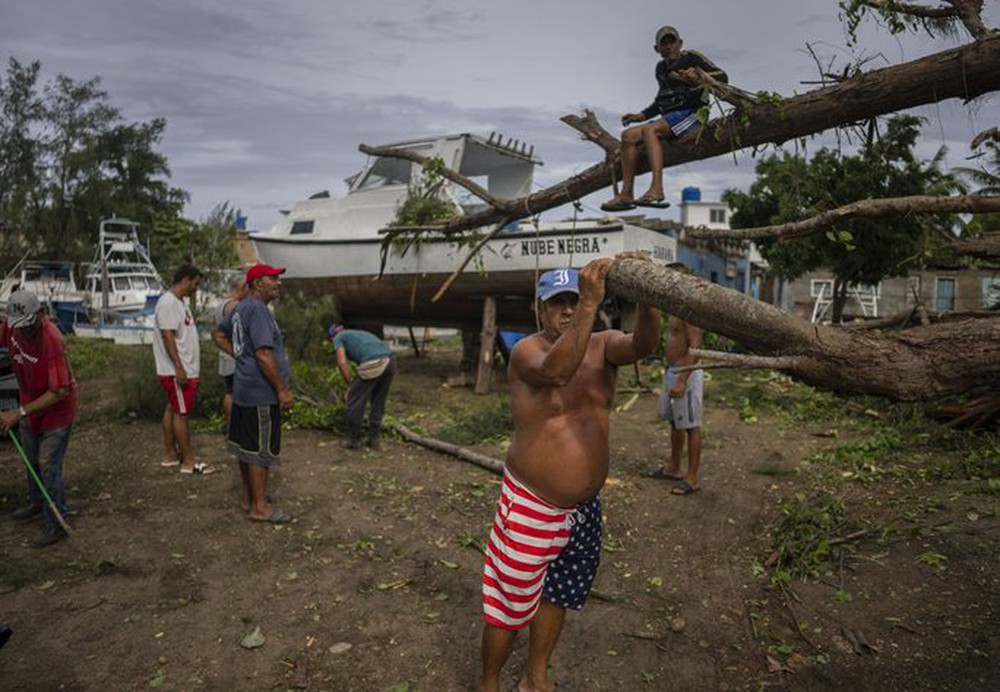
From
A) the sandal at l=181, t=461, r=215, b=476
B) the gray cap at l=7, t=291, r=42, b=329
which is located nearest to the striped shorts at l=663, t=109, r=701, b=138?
the gray cap at l=7, t=291, r=42, b=329

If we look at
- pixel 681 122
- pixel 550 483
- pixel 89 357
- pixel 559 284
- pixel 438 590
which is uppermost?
pixel 681 122

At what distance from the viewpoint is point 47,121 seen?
32.8 metres

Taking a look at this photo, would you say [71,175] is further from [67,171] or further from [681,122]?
[681,122]

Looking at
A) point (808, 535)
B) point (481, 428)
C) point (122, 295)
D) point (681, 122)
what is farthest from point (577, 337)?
point (122, 295)

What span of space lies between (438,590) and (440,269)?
9.24 m

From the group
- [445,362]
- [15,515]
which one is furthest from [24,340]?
[445,362]

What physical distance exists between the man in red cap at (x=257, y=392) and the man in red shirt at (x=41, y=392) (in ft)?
3.87

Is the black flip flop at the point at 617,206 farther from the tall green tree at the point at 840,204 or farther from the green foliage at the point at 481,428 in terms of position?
the tall green tree at the point at 840,204

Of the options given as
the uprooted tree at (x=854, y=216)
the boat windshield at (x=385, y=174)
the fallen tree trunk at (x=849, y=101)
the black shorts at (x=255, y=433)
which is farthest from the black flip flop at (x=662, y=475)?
the boat windshield at (x=385, y=174)

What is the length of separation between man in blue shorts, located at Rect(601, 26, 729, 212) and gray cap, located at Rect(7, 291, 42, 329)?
407cm

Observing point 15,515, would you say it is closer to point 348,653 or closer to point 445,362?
point 348,653

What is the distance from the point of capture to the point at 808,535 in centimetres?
500

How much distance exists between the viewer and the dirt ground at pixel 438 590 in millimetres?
3541

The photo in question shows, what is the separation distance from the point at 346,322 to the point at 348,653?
12.4m
